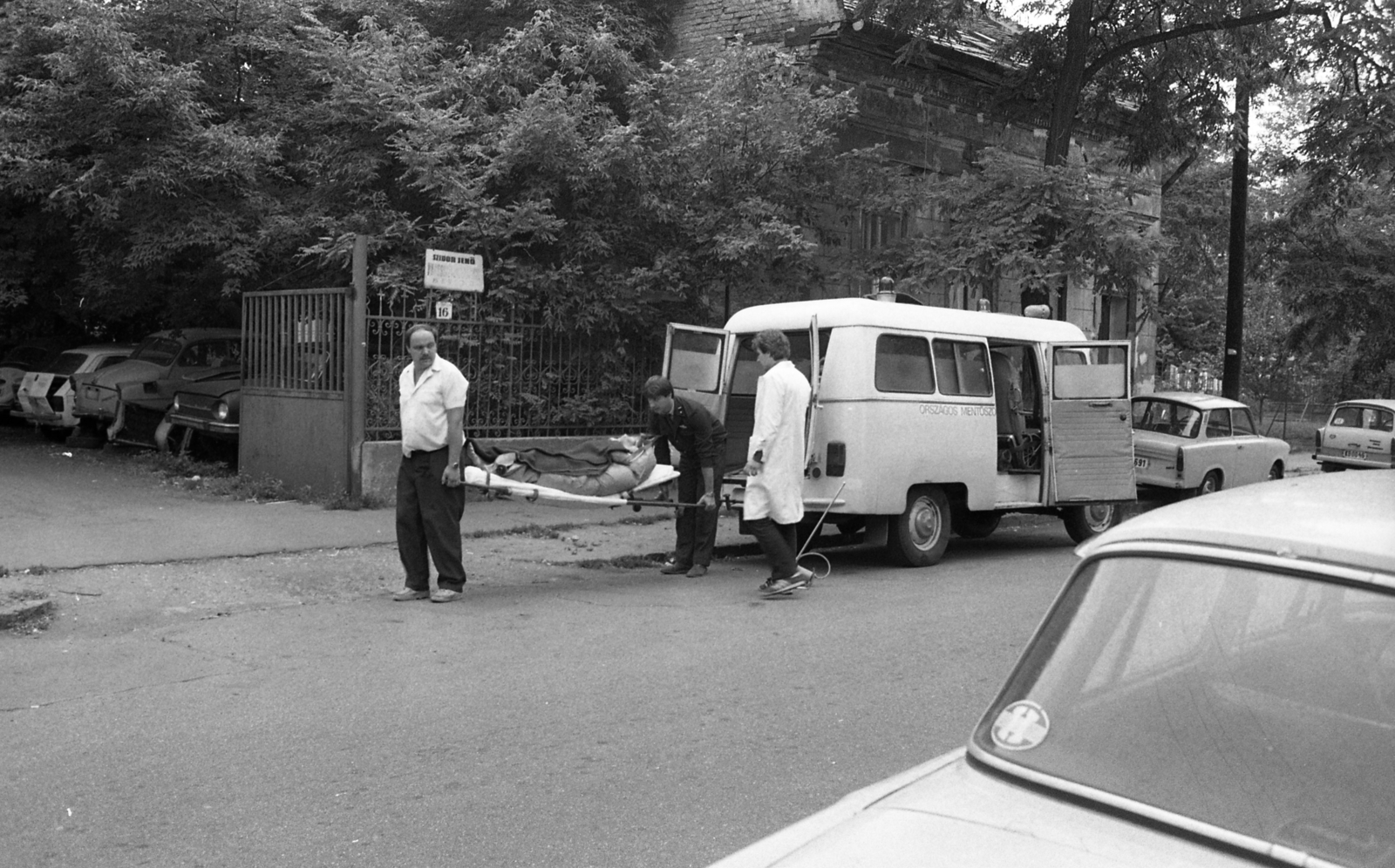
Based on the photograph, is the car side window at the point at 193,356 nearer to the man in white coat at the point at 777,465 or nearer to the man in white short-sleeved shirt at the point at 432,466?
the man in white short-sleeved shirt at the point at 432,466

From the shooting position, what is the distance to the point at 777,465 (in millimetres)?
9320

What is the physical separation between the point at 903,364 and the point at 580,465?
2.95 meters

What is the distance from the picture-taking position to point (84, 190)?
591 inches

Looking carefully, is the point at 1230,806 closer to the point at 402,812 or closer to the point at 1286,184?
the point at 402,812

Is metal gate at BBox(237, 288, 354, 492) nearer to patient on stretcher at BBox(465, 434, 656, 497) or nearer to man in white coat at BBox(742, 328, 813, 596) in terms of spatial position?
patient on stretcher at BBox(465, 434, 656, 497)

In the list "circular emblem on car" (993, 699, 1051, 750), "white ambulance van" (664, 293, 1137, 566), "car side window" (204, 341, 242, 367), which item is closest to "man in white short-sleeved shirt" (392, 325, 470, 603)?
"white ambulance van" (664, 293, 1137, 566)

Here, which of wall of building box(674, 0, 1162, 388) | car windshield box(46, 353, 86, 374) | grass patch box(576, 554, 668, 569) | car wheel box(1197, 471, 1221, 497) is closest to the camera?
grass patch box(576, 554, 668, 569)

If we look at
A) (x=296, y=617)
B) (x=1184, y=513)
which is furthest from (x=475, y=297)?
(x=1184, y=513)

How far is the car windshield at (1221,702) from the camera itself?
7.48 ft

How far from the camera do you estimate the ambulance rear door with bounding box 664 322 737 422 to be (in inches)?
462

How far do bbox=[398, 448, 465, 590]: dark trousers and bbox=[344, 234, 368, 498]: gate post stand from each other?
168 inches

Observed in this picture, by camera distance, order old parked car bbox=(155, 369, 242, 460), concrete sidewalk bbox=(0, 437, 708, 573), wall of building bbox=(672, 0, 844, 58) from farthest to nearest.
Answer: wall of building bbox=(672, 0, 844, 58)
old parked car bbox=(155, 369, 242, 460)
concrete sidewalk bbox=(0, 437, 708, 573)

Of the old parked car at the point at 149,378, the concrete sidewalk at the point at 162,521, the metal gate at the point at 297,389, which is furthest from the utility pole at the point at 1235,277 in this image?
the old parked car at the point at 149,378

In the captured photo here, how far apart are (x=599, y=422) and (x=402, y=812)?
10486mm
